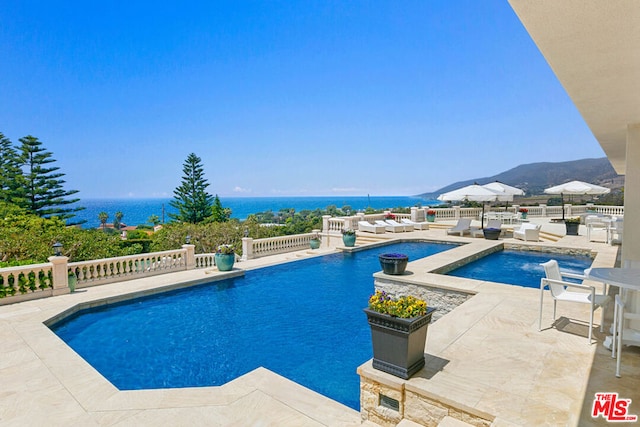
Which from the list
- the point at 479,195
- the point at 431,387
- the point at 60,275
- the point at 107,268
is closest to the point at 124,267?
the point at 107,268

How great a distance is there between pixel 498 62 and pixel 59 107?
4501 cm

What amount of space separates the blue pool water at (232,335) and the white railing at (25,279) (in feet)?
5.57

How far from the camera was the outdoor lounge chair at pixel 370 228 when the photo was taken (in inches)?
666

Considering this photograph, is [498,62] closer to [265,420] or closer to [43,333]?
[265,420]

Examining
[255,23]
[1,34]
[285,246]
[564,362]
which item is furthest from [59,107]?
[564,362]

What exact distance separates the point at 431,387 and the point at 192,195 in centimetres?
3309

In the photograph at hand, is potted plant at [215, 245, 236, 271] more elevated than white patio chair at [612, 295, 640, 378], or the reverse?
white patio chair at [612, 295, 640, 378]

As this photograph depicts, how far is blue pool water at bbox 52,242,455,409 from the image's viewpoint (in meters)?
4.76

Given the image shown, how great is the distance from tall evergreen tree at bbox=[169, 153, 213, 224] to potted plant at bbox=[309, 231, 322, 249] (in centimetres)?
2070

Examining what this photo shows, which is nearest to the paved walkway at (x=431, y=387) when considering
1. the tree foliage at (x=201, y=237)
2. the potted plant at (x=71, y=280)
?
the potted plant at (x=71, y=280)

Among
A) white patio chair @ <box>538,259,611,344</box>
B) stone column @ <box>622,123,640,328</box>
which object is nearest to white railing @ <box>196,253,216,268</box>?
white patio chair @ <box>538,259,611,344</box>

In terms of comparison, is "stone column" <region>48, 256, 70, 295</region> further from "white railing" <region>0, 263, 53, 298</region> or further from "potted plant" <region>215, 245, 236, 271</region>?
"potted plant" <region>215, 245, 236, 271</region>

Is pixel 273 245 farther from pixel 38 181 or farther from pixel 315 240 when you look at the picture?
pixel 38 181

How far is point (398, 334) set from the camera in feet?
10.4
